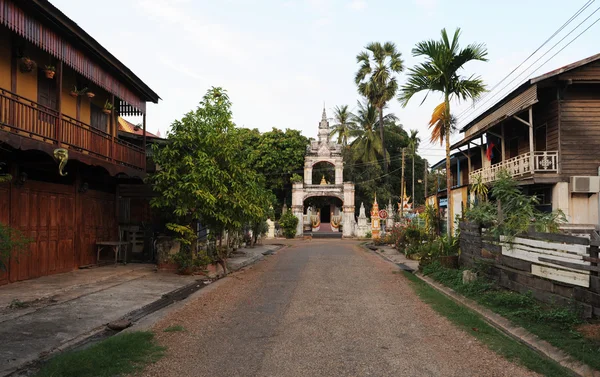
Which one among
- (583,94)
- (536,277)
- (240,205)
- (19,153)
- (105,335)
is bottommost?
(105,335)

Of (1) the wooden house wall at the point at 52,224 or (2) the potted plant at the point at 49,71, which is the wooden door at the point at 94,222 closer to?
(1) the wooden house wall at the point at 52,224

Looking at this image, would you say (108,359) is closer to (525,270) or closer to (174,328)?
(174,328)

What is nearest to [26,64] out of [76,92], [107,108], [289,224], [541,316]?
[76,92]

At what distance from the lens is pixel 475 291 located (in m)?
10.3

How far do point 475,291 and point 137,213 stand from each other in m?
12.2

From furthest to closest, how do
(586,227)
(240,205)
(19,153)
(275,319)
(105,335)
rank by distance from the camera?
(586,227) → (240,205) → (19,153) → (275,319) → (105,335)

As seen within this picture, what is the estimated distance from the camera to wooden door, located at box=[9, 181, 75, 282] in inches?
451

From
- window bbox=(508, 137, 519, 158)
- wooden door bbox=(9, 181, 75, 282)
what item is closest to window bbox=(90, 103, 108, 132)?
wooden door bbox=(9, 181, 75, 282)

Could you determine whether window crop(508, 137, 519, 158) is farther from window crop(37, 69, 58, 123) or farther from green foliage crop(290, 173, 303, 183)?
green foliage crop(290, 173, 303, 183)

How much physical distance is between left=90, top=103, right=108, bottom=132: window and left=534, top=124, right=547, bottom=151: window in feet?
51.8

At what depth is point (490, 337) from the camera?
7004mm

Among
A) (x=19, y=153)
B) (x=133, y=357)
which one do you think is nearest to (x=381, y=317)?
(x=133, y=357)

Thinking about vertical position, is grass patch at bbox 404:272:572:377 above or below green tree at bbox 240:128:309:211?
below

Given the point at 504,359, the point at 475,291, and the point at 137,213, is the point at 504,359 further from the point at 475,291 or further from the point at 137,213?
the point at 137,213
